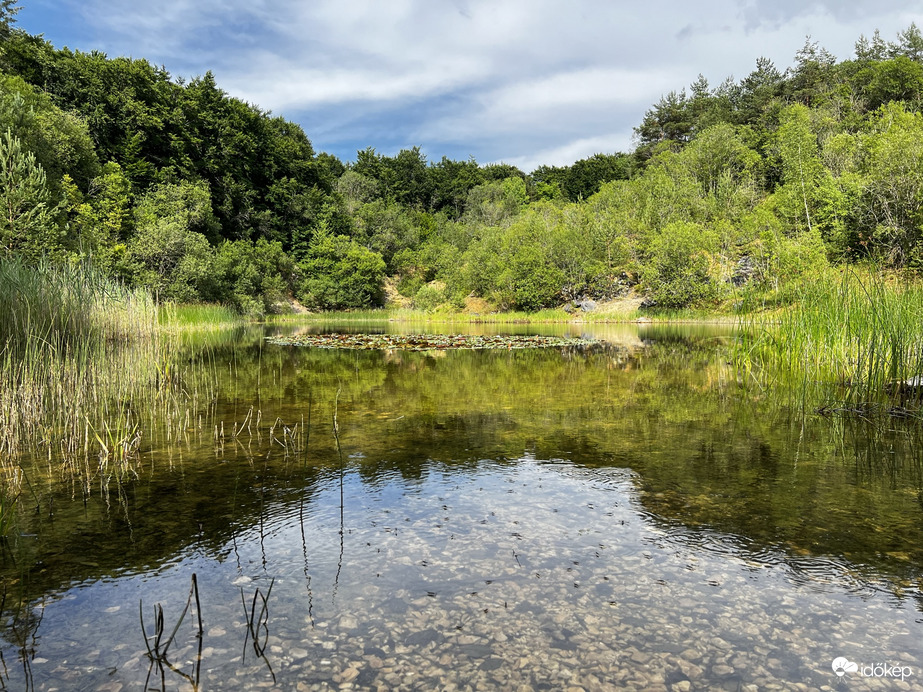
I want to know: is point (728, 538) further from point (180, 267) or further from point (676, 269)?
point (676, 269)

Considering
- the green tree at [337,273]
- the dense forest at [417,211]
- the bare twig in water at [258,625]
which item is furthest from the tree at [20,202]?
the green tree at [337,273]

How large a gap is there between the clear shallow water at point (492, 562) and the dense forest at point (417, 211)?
21469mm

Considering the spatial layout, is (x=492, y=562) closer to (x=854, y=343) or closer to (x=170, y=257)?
(x=854, y=343)

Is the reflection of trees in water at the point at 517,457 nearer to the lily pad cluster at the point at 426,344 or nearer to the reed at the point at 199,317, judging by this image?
the lily pad cluster at the point at 426,344

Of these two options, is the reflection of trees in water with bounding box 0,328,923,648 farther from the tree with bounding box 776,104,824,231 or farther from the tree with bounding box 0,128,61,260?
the tree with bounding box 776,104,824,231

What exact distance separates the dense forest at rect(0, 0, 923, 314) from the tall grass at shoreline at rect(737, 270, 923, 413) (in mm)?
15309

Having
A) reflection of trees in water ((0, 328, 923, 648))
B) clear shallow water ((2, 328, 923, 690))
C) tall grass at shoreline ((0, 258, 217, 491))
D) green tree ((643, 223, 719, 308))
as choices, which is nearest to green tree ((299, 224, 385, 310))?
green tree ((643, 223, 719, 308))

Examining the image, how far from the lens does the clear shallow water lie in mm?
2771

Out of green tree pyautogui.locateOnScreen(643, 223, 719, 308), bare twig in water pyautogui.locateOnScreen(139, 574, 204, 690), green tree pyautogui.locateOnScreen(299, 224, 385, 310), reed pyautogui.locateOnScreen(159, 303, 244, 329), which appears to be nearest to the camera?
bare twig in water pyautogui.locateOnScreen(139, 574, 204, 690)

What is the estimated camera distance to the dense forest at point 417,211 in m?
37.4

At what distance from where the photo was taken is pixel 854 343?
9.98 metres

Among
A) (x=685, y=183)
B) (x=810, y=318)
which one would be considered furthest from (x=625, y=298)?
(x=810, y=318)

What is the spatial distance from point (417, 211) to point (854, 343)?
82597 millimetres

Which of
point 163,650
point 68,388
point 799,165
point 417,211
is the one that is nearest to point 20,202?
point 68,388
